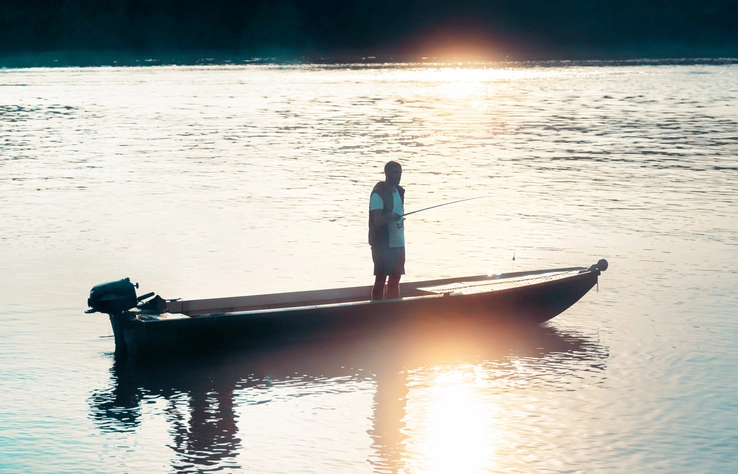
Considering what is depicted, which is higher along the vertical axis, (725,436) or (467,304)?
(467,304)

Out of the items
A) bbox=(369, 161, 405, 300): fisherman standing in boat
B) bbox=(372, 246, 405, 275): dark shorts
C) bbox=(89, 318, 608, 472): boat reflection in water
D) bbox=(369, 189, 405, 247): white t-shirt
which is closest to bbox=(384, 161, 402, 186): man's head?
bbox=(369, 161, 405, 300): fisherman standing in boat

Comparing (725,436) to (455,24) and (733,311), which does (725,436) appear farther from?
(455,24)

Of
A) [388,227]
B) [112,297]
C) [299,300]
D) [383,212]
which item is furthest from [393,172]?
[112,297]

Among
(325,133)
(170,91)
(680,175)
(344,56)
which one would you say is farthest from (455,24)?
(680,175)

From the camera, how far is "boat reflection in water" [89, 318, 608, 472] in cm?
988

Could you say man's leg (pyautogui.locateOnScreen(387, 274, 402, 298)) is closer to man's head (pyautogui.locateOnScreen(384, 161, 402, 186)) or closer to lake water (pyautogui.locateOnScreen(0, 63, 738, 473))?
lake water (pyautogui.locateOnScreen(0, 63, 738, 473))

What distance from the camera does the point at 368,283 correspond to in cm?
1600

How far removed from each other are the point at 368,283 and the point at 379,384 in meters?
4.34

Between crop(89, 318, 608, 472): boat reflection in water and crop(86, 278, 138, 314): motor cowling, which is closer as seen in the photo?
crop(89, 318, 608, 472): boat reflection in water

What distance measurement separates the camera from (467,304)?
44.4ft

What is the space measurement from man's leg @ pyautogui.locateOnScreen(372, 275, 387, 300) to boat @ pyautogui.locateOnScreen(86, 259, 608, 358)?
197 millimetres

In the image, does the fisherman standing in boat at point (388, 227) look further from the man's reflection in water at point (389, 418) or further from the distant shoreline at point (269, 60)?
the distant shoreline at point (269, 60)

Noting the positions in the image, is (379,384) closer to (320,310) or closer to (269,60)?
(320,310)

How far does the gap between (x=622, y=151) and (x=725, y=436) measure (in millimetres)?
26178
